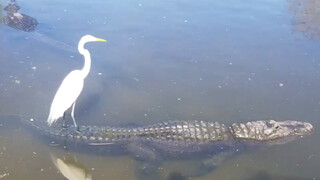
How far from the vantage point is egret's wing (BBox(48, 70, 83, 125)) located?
7129mm

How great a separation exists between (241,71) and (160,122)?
2.55 meters

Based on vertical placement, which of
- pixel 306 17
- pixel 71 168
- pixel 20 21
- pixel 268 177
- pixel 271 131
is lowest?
pixel 71 168

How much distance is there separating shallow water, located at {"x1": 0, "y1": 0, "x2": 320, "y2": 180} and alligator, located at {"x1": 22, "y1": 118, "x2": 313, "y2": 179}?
7.7 inches

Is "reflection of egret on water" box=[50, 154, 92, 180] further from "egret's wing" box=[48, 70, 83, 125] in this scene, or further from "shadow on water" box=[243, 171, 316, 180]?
"shadow on water" box=[243, 171, 316, 180]

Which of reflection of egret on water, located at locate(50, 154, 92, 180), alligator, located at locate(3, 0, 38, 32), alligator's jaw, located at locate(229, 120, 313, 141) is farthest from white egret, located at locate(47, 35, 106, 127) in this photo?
alligator, located at locate(3, 0, 38, 32)

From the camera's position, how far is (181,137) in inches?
281

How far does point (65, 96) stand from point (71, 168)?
4.25 ft

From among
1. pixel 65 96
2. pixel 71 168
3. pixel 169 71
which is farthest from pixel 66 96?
pixel 169 71

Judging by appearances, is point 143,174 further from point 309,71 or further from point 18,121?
point 309,71

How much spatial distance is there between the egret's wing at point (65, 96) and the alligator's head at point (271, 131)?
9.19 ft

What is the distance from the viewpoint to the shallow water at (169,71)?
22.2ft

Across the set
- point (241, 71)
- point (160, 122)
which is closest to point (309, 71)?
point (241, 71)

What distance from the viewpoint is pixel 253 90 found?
854cm

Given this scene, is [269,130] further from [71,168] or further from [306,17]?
[306,17]
